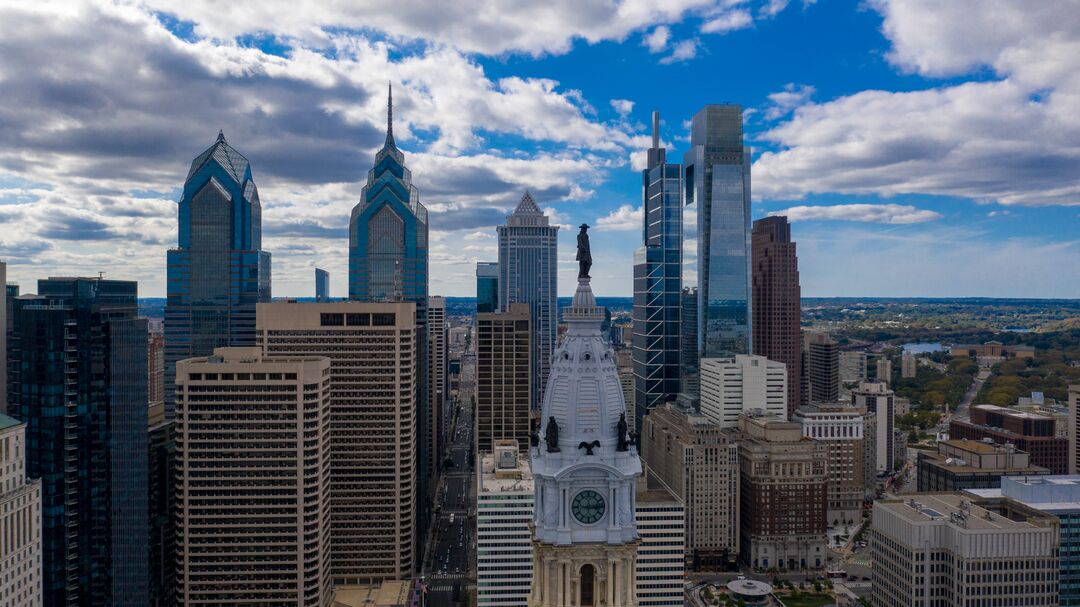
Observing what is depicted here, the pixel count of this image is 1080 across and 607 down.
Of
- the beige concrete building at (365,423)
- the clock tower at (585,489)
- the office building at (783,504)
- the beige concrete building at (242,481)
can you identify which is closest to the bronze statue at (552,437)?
the clock tower at (585,489)

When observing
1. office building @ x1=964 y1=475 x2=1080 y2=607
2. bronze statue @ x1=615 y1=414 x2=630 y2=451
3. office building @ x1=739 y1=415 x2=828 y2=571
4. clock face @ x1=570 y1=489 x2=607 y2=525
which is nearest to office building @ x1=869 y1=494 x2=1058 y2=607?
office building @ x1=964 y1=475 x2=1080 y2=607

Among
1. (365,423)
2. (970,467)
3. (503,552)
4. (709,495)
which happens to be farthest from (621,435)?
(970,467)

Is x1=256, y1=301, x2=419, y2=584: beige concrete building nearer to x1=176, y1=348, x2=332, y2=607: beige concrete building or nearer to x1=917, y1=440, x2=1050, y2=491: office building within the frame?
x1=176, y1=348, x2=332, y2=607: beige concrete building

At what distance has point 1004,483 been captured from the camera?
129m

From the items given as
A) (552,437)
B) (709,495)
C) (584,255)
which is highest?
(584,255)

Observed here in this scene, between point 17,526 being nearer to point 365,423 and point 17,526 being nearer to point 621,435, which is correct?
point 621,435

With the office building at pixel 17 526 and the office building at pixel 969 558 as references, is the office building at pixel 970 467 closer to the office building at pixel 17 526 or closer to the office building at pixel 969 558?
the office building at pixel 969 558

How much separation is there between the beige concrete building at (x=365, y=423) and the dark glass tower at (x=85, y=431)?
3890cm

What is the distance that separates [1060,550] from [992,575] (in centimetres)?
1274

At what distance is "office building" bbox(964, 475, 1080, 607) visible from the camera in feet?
366

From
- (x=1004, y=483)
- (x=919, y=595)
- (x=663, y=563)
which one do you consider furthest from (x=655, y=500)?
(x=1004, y=483)

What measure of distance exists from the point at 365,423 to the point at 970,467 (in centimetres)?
12106

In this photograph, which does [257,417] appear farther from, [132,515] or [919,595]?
[919,595]

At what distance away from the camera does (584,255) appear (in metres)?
58.3
